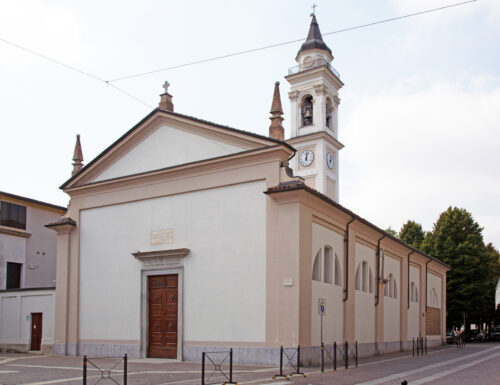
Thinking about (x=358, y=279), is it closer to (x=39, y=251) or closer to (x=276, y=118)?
(x=276, y=118)

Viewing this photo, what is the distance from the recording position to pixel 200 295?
21.3 m

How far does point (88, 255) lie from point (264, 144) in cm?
1015

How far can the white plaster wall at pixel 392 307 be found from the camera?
2981 cm

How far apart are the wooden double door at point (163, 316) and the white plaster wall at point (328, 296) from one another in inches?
219

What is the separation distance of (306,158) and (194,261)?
84.7ft

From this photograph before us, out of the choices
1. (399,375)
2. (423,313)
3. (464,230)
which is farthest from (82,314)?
(464,230)

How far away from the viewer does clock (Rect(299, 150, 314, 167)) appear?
4548 centimetres

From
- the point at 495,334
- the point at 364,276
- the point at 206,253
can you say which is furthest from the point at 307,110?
the point at 495,334

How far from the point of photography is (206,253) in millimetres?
21422

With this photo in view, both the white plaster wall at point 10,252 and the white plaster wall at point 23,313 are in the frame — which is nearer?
the white plaster wall at point 23,313

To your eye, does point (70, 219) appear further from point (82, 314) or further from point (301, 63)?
point (301, 63)

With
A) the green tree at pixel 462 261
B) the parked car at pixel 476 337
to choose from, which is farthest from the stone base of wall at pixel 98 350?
the parked car at pixel 476 337

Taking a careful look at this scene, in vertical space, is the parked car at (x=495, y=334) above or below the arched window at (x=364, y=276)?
below

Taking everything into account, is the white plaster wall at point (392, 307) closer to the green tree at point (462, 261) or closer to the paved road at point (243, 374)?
the paved road at point (243, 374)
